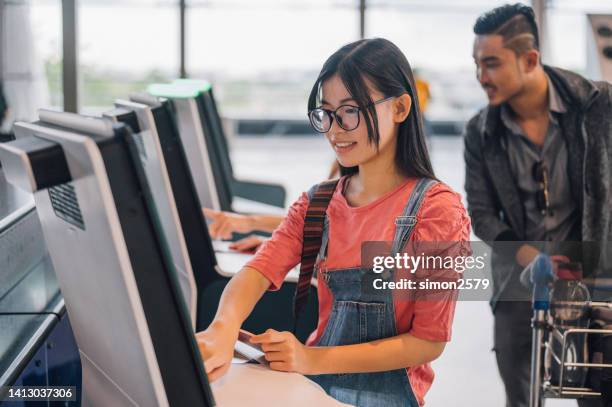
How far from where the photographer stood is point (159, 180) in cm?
181

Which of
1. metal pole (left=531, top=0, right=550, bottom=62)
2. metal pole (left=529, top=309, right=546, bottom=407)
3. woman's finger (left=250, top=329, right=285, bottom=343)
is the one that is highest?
metal pole (left=531, top=0, right=550, bottom=62)

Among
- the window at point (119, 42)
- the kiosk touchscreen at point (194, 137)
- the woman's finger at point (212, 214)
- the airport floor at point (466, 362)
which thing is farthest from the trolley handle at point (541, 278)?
the window at point (119, 42)

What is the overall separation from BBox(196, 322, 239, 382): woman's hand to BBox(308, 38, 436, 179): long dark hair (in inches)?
17.9

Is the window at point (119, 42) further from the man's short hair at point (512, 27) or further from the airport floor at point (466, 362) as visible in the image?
the man's short hair at point (512, 27)

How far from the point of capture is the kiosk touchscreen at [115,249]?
85cm

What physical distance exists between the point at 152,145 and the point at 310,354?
2.02 ft

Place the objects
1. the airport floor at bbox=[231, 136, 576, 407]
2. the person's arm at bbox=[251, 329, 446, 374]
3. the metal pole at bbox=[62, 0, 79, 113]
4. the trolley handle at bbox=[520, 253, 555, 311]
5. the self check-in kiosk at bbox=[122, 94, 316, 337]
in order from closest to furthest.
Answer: the person's arm at bbox=[251, 329, 446, 374], the trolley handle at bbox=[520, 253, 555, 311], the self check-in kiosk at bbox=[122, 94, 316, 337], the airport floor at bbox=[231, 136, 576, 407], the metal pole at bbox=[62, 0, 79, 113]

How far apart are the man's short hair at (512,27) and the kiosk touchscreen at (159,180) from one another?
1.13 m

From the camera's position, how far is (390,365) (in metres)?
1.39

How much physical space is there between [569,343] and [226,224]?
1177 millimetres

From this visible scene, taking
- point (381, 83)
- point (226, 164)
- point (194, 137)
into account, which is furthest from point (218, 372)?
point (226, 164)

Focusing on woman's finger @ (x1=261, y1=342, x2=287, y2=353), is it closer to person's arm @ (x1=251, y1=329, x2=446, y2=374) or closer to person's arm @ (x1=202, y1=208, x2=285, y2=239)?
person's arm @ (x1=251, y1=329, x2=446, y2=374)

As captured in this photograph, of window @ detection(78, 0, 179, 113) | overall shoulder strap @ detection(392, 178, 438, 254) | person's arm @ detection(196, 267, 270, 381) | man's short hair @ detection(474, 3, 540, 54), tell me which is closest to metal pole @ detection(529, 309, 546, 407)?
overall shoulder strap @ detection(392, 178, 438, 254)

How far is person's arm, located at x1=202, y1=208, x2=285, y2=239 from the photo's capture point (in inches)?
102
